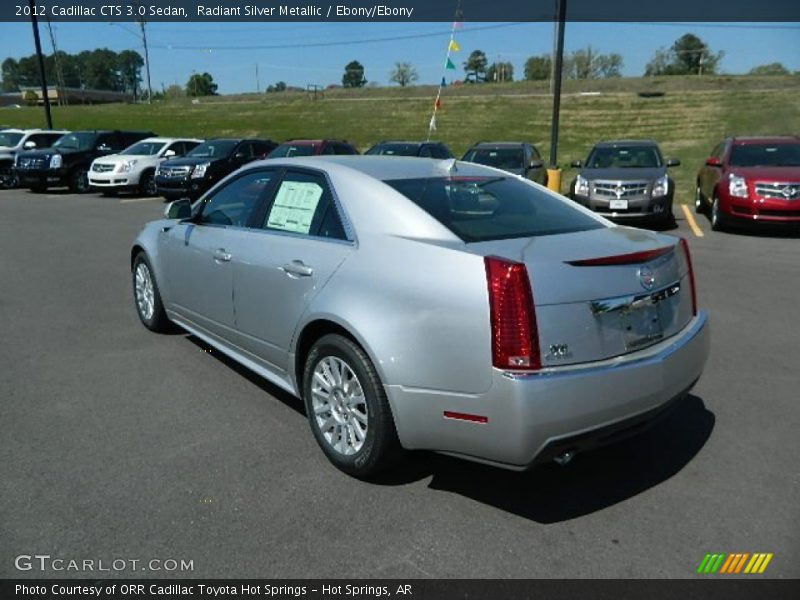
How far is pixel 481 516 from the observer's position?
3012mm

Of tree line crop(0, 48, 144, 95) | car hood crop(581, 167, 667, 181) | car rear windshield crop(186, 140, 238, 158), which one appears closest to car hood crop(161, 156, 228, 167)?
car rear windshield crop(186, 140, 238, 158)

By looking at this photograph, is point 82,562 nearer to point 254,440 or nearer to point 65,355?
point 254,440

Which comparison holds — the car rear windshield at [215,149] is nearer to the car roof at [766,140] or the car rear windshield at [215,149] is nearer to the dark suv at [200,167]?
the dark suv at [200,167]

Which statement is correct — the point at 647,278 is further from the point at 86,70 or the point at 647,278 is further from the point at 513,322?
the point at 86,70

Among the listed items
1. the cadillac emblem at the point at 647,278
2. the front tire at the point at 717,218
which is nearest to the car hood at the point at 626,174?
the front tire at the point at 717,218

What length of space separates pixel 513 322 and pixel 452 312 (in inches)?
10.5

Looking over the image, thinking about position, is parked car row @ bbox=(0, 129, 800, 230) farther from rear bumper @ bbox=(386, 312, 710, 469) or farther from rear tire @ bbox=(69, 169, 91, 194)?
rear bumper @ bbox=(386, 312, 710, 469)

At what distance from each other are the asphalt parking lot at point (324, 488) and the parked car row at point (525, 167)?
20.5 feet

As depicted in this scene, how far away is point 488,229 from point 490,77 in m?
116

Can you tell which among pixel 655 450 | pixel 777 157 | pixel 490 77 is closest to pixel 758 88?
pixel 777 157

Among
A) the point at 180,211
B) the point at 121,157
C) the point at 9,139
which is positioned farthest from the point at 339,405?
the point at 9,139

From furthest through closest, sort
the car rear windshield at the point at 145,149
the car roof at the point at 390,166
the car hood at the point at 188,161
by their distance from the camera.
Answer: the car rear windshield at the point at 145,149
the car hood at the point at 188,161
the car roof at the point at 390,166

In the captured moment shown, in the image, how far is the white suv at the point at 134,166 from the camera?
57.9 feet
